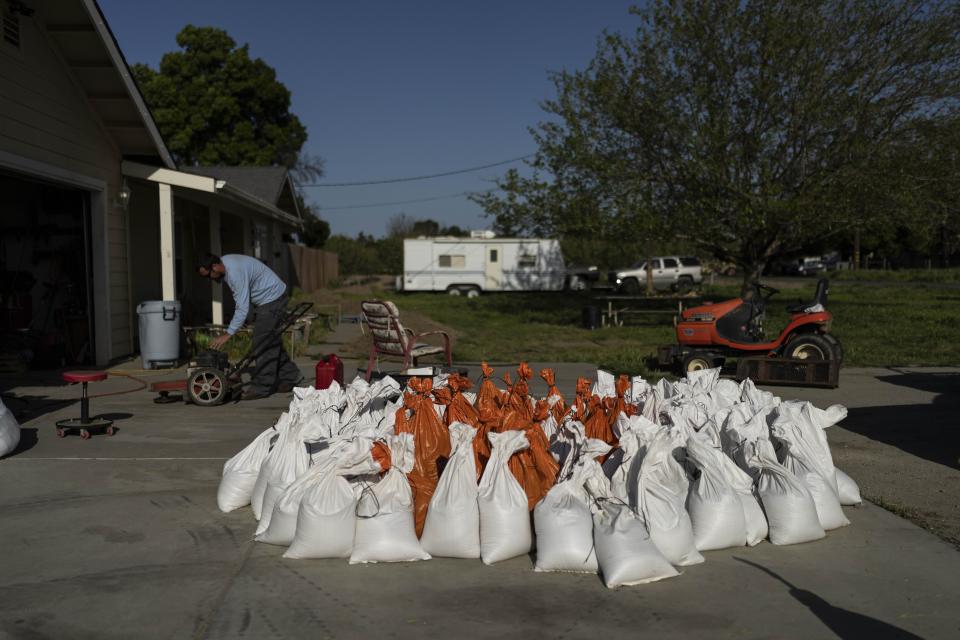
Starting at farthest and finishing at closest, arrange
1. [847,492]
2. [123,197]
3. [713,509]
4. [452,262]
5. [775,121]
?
[452,262]
[775,121]
[123,197]
[847,492]
[713,509]

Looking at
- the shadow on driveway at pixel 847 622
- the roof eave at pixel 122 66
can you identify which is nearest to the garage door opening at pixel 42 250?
the roof eave at pixel 122 66

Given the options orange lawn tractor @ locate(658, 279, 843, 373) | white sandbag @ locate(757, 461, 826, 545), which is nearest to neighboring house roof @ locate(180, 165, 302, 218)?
orange lawn tractor @ locate(658, 279, 843, 373)

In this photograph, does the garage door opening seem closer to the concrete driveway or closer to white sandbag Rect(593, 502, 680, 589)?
the concrete driveway

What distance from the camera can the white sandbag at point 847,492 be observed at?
195 inches

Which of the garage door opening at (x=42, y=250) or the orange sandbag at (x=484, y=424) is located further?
the garage door opening at (x=42, y=250)

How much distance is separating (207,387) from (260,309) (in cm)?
106

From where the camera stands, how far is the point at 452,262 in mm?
35969

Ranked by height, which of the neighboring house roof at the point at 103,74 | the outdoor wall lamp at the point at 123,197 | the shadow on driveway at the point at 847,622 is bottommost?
the shadow on driveway at the point at 847,622

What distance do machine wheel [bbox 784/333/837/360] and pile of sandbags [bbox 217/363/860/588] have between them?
222 inches

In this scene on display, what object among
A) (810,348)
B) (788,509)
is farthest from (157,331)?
(788,509)

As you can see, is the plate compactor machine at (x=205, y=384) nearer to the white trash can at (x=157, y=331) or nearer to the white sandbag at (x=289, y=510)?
the white trash can at (x=157, y=331)

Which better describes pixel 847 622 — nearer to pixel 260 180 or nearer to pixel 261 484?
pixel 261 484

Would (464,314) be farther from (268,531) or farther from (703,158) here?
(268,531)

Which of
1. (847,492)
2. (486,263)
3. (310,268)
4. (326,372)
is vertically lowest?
(847,492)
